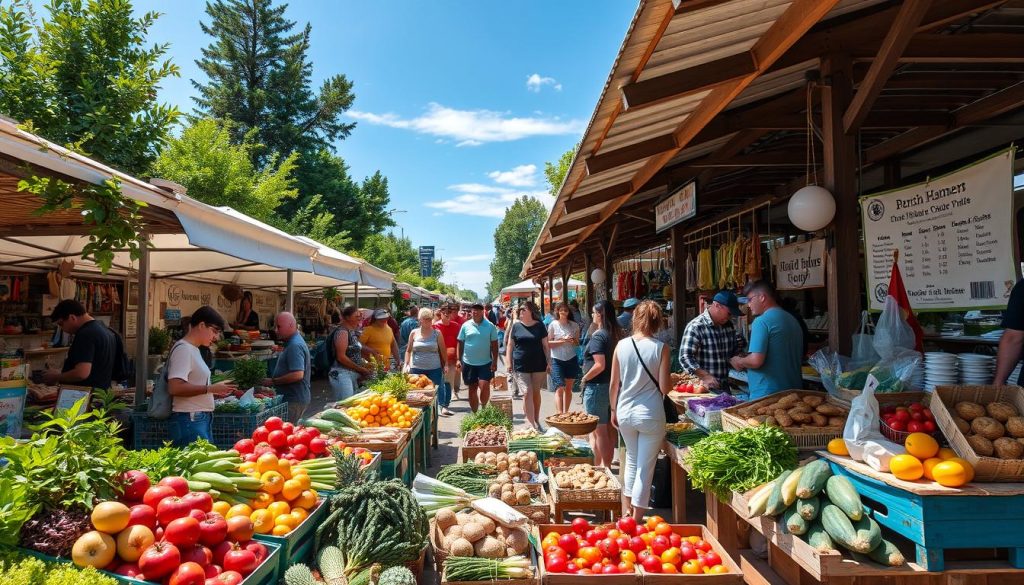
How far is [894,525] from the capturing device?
8.84 feet

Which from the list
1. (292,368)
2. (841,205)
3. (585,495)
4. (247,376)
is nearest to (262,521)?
(585,495)

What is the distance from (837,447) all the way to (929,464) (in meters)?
0.57

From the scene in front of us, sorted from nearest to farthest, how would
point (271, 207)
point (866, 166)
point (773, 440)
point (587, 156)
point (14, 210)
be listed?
point (773, 440) < point (14, 210) < point (587, 156) < point (866, 166) < point (271, 207)

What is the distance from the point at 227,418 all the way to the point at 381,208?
1110 inches

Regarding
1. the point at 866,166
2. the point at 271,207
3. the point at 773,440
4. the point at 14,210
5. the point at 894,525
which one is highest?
the point at 271,207

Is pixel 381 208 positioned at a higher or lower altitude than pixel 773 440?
higher

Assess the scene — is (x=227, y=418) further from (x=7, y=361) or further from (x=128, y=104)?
(x=128, y=104)

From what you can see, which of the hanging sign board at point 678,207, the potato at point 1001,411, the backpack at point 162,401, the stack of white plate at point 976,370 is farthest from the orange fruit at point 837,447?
the backpack at point 162,401

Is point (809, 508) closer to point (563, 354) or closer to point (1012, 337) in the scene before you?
point (1012, 337)

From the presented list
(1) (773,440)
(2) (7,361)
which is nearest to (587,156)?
(1) (773,440)

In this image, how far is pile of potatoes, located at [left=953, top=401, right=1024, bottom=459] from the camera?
258 centimetres

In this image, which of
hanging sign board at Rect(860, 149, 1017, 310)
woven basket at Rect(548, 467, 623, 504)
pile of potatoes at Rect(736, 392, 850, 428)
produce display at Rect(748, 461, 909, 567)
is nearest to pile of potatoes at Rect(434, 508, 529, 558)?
woven basket at Rect(548, 467, 623, 504)

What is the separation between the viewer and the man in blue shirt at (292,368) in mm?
5770

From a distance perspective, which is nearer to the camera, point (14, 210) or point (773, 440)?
point (773, 440)
